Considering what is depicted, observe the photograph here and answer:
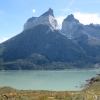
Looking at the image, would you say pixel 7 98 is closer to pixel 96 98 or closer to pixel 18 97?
pixel 18 97

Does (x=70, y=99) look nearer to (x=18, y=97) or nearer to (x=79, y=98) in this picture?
(x=79, y=98)

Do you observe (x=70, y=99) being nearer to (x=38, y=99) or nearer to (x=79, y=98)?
(x=79, y=98)

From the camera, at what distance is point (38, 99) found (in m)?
18.8

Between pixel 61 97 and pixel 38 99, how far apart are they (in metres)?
2.36

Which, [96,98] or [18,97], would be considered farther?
[96,98]

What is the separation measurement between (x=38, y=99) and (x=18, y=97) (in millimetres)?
1893

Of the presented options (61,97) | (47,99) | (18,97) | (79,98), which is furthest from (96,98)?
(18,97)

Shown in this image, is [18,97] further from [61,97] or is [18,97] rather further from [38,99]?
[61,97]

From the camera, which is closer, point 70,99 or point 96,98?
point 70,99

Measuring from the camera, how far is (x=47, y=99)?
61.0 feet

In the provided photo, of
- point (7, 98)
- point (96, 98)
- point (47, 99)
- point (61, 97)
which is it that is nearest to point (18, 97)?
point (7, 98)

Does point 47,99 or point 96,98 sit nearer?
point 47,99

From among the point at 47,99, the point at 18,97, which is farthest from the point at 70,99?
the point at 18,97

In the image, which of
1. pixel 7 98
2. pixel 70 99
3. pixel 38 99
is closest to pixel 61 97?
pixel 70 99
